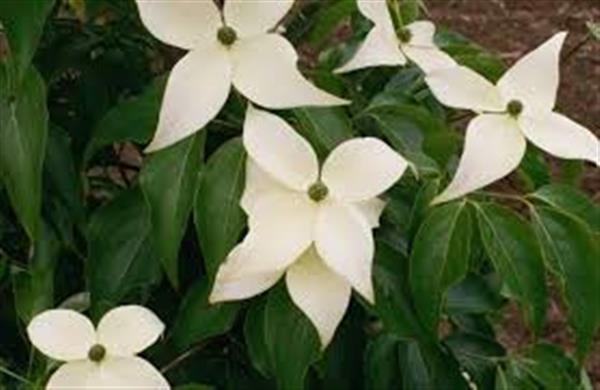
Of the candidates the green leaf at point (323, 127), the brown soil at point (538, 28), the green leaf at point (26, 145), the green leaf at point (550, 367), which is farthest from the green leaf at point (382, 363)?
the brown soil at point (538, 28)

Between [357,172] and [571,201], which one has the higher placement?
[357,172]

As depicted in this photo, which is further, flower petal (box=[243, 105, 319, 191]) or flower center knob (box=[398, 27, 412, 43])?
flower center knob (box=[398, 27, 412, 43])

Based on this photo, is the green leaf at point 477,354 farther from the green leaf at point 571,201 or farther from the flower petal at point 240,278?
the flower petal at point 240,278

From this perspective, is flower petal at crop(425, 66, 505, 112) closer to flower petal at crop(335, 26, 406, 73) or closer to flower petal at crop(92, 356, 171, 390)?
flower petal at crop(335, 26, 406, 73)

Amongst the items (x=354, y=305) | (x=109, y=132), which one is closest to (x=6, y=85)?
(x=109, y=132)

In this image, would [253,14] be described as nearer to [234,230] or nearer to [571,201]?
[234,230]

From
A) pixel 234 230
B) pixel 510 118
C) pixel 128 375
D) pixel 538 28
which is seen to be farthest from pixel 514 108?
pixel 538 28

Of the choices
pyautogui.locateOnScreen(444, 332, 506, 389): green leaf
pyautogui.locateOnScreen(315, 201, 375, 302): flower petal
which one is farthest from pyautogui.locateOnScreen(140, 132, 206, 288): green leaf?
pyautogui.locateOnScreen(444, 332, 506, 389): green leaf
